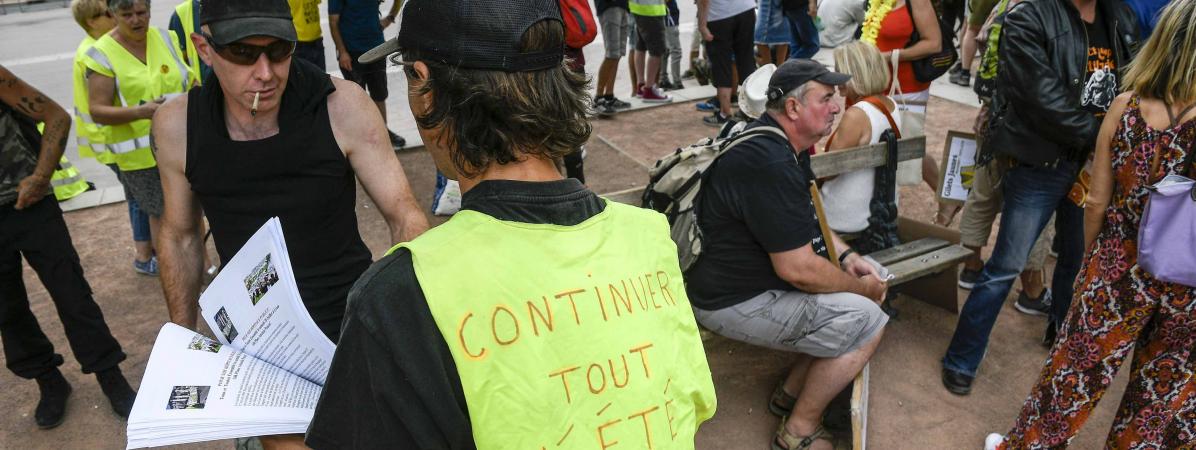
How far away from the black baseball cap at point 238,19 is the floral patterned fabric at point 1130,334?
8.38 feet

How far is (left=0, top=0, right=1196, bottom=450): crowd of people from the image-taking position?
117 centimetres

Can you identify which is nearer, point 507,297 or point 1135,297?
point 507,297

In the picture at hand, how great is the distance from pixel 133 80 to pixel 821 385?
344 centimetres

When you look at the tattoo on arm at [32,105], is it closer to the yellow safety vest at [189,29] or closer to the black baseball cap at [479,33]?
the yellow safety vest at [189,29]

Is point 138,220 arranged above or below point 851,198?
below

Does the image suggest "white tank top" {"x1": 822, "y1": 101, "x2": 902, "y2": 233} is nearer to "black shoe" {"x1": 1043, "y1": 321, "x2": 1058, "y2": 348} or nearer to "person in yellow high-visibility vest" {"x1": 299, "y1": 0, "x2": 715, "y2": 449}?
"black shoe" {"x1": 1043, "y1": 321, "x2": 1058, "y2": 348}

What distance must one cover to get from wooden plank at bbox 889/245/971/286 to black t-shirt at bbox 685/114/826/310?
640 mm

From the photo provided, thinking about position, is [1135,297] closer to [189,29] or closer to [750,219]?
[750,219]

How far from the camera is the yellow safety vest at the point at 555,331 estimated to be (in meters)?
1.14

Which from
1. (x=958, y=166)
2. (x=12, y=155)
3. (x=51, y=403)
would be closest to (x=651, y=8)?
(x=958, y=166)

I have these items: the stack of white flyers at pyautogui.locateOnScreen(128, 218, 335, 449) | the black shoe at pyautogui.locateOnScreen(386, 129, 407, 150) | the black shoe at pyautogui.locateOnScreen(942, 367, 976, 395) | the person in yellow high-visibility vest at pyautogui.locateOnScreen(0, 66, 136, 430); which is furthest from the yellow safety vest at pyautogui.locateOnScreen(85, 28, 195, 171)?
the black shoe at pyautogui.locateOnScreen(942, 367, 976, 395)

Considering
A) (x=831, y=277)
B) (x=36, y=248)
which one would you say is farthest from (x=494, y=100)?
Answer: (x=36, y=248)

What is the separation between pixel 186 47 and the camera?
15.0 ft

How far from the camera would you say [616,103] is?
7766mm
